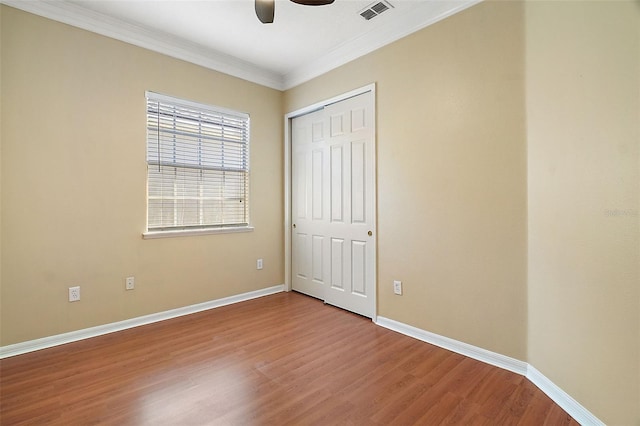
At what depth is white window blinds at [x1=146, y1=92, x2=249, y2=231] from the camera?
3006mm

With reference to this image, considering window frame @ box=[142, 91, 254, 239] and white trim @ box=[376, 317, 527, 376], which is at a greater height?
window frame @ box=[142, 91, 254, 239]

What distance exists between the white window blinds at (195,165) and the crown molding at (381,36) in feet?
3.28

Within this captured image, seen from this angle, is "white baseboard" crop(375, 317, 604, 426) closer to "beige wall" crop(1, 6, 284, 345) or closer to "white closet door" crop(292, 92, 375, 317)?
"white closet door" crop(292, 92, 375, 317)

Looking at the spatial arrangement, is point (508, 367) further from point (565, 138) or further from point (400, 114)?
point (400, 114)

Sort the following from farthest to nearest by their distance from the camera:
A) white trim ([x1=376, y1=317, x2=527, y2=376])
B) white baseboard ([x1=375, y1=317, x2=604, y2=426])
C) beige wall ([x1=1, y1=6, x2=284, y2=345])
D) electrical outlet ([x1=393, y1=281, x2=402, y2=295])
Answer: electrical outlet ([x1=393, y1=281, x2=402, y2=295]), beige wall ([x1=1, y1=6, x2=284, y2=345]), white trim ([x1=376, y1=317, x2=527, y2=376]), white baseboard ([x1=375, y1=317, x2=604, y2=426])

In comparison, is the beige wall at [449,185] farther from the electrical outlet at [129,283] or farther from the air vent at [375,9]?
the air vent at [375,9]

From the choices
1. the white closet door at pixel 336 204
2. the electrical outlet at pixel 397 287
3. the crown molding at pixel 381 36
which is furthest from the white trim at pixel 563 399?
the crown molding at pixel 381 36

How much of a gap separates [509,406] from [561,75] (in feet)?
6.47

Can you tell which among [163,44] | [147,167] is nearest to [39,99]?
[147,167]

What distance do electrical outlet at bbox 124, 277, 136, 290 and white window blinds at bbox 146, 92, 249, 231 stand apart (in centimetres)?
53

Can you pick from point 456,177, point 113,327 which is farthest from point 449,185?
point 113,327

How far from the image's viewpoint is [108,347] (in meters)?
2.43

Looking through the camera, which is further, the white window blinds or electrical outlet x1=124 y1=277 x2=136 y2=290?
the white window blinds

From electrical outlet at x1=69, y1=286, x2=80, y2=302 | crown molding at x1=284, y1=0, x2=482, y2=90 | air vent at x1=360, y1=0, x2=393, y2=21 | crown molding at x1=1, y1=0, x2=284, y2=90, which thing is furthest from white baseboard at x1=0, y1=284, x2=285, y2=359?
air vent at x1=360, y1=0, x2=393, y2=21
